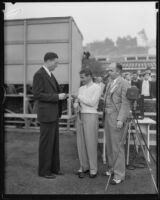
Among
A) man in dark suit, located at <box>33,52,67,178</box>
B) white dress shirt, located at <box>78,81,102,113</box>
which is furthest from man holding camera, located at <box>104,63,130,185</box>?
man in dark suit, located at <box>33,52,67,178</box>

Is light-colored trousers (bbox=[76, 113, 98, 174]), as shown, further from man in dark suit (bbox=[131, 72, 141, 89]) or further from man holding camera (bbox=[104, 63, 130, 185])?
man in dark suit (bbox=[131, 72, 141, 89])

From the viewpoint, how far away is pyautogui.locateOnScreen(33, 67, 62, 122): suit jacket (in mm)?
4832

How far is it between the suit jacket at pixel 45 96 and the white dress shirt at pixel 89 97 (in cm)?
43

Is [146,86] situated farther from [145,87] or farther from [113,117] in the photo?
[113,117]

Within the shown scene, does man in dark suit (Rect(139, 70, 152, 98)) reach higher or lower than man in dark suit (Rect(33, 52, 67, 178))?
higher

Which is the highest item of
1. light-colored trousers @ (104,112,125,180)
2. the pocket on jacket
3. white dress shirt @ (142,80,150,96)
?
white dress shirt @ (142,80,150,96)

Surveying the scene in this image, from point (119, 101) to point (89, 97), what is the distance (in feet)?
1.62

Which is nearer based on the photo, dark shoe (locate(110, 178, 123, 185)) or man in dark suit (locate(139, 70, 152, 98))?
dark shoe (locate(110, 178, 123, 185))

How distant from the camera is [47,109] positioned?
4.89 meters

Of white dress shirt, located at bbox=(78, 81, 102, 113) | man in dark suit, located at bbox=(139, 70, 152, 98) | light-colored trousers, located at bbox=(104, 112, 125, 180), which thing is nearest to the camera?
light-colored trousers, located at bbox=(104, 112, 125, 180)

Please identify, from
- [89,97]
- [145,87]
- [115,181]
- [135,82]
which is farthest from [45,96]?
[135,82]

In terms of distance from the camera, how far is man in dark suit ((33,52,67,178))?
4.85 meters

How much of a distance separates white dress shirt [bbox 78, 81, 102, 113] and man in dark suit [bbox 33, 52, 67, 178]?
1.00ft

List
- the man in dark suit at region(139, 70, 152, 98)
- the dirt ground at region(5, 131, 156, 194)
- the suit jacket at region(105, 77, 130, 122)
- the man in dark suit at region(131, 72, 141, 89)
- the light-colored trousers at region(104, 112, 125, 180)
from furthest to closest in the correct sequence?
the man in dark suit at region(131, 72, 141, 89) < the man in dark suit at region(139, 70, 152, 98) < the light-colored trousers at region(104, 112, 125, 180) < the suit jacket at region(105, 77, 130, 122) < the dirt ground at region(5, 131, 156, 194)
